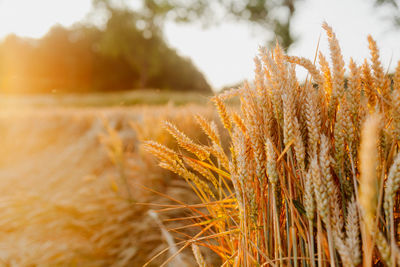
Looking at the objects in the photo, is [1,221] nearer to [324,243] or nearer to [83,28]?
[324,243]

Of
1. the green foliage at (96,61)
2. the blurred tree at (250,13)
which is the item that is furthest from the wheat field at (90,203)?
the green foliage at (96,61)

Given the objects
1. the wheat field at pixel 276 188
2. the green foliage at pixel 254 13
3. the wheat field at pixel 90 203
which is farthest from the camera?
the green foliage at pixel 254 13

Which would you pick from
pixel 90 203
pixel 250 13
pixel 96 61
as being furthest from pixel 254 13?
pixel 96 61

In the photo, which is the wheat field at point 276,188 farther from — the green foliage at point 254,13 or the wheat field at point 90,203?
the green foliage at point 254,13

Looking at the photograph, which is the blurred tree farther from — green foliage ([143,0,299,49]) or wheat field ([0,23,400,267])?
wheat field ([0,23,400,267])

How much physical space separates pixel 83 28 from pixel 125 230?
24.7 meters

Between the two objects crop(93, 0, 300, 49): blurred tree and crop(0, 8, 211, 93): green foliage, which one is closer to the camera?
crop(93, 0, 300, 49): blurred tree

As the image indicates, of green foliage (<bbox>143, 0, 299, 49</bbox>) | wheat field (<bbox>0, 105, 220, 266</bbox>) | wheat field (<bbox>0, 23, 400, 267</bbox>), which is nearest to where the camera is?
wheat field (<bbox>0, 23, 400, 267</bbox>)

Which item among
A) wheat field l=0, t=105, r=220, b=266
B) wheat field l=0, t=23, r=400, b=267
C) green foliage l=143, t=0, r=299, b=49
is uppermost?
green foliage l=143, t=0, r=299, b=49

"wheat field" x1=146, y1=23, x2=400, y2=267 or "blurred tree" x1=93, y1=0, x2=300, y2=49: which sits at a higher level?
"blurred tree" x1=93, y1=0, x2=300, y2=49

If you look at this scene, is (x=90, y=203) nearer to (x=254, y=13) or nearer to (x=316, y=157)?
(x=316, y=157)

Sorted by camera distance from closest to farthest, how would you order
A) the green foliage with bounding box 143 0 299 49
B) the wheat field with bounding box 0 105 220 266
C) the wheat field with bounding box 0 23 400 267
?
the wheat field with bounding box 0 23 400 267 → the wheat field with bounding box 0 105 220 266 → the green foliage with bounding box 143 0 299 49

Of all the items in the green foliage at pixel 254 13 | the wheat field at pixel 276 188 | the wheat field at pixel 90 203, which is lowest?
the wheat field at pixel 90 203

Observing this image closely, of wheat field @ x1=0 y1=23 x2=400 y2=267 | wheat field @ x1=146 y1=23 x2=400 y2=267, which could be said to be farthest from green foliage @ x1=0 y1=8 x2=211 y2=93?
wheat field @ x1=146 y1=23 x2=400 y2=267
